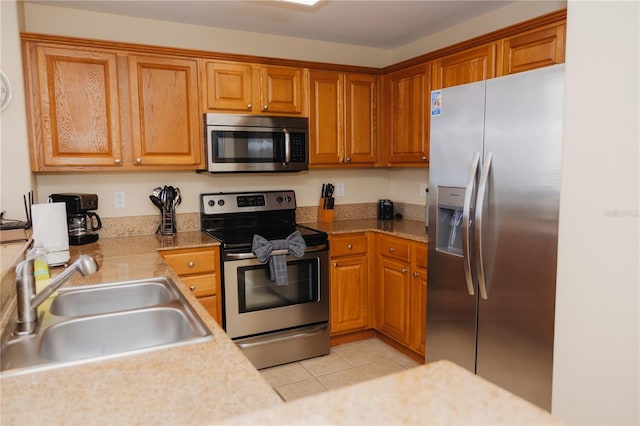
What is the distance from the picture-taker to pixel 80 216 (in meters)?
2.84

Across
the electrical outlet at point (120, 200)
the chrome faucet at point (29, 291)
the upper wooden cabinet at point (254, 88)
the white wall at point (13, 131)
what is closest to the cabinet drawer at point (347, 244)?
the upper wooden cabinet at point (254, 88)

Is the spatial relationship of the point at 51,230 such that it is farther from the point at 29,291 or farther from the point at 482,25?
the point at 482,25

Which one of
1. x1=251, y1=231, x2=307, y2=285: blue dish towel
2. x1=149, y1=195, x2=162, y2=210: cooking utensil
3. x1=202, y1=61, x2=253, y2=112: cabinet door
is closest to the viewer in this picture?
x1=251, y1=231, x2=307, y2=285: blue dish towel

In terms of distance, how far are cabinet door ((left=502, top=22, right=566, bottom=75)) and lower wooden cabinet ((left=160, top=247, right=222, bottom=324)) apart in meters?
2.14

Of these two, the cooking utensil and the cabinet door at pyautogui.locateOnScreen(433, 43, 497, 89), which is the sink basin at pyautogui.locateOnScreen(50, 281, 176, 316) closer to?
the cooking utensil

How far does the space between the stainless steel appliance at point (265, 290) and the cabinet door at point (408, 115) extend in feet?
3.15

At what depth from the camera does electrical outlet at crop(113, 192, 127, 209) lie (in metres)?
3.15

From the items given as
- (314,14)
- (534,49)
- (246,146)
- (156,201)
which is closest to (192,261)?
(156,201)

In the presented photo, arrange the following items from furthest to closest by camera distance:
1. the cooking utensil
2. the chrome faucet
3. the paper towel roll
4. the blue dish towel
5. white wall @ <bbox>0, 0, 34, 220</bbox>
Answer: the cooking utensil → the blue dish towel → white wall @ <bbox>0, 0, 34, 220</bbox> → the paper towel roll → the chrome faucet

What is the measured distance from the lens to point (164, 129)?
2.98 metres

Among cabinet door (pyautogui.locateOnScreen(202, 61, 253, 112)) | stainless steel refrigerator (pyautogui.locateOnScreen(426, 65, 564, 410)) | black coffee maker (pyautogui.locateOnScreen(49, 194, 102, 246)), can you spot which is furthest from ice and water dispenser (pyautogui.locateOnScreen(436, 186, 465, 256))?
black coffee maker (pyautogui.locateOnScreen(49, 194, 102, 246))

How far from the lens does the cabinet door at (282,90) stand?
325 centimetres

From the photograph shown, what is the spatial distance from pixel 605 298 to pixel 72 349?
1920 millimetres

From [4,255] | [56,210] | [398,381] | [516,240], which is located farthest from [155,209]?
[398,381]
